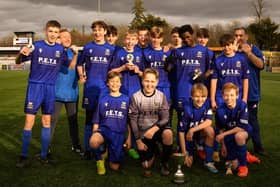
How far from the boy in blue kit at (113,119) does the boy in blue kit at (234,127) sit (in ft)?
4.62

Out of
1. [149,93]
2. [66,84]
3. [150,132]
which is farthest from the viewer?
[66,84]

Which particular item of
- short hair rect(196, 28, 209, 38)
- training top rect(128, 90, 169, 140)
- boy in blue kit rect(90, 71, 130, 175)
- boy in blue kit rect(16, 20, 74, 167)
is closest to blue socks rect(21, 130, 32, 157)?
boy in blue kit rect(16, 20, 74, 167)

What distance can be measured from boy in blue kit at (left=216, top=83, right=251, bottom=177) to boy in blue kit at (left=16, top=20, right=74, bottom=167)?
255 centimetres

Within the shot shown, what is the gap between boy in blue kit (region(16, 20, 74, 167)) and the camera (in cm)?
505

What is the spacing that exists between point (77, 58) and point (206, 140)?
244cm

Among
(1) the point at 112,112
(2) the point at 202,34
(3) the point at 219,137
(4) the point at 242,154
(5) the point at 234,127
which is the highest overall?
(2) the point at 202,34

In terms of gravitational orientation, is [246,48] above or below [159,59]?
above

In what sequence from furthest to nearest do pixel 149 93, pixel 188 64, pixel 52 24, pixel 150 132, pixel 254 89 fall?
pixel 254 89 → pixel 188 64 → pixel 52 24 → pixel 149 93 → pixel 150 132

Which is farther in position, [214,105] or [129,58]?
[129,58]

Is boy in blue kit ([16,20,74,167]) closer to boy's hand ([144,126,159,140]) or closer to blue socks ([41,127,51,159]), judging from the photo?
blue socks ([41,127,51,159])

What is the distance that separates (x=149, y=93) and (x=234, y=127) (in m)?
1.33

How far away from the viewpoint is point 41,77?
5086 mm

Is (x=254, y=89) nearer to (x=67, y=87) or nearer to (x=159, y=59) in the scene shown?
(x=159, y=59)

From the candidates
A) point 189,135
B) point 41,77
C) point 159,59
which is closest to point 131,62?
point 159,59
